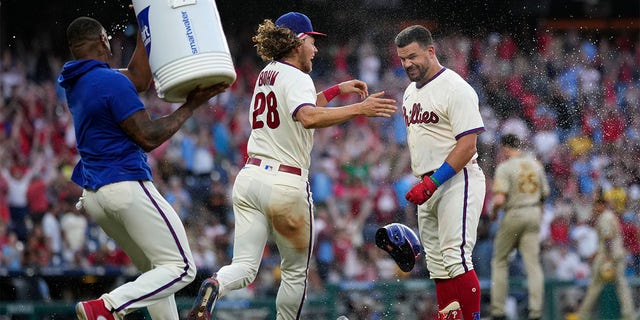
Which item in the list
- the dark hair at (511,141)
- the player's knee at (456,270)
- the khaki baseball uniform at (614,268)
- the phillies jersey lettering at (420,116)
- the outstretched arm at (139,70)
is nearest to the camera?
the outstretched arm at (139,70)

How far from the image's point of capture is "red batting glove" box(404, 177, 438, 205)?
25.2 feet

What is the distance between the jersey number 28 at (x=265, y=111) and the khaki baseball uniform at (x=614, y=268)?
288 inches

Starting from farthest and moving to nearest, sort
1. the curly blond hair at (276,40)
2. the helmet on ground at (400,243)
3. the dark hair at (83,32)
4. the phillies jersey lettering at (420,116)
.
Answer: the helmet on ground at (400,243) < the phillies jersey lettering at (420,116) < the curly blond hair at (276,40) < the dark hair at (83,32)

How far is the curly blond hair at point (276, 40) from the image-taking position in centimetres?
775

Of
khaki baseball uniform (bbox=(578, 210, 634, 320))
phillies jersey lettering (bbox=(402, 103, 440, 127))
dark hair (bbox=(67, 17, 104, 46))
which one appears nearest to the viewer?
dark hair (bbox=(67, 17, 104, 46))

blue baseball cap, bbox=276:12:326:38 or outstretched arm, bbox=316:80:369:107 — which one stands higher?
blue baseball cap, bbox=276:12:326:38

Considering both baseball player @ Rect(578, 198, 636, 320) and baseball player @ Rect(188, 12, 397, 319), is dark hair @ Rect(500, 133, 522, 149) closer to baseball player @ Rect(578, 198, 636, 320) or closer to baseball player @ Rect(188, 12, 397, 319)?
baseball player @ Rect(578, 198, 636, 320)

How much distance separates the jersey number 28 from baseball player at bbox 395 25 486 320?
1.06m

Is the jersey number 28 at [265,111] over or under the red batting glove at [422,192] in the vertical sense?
over

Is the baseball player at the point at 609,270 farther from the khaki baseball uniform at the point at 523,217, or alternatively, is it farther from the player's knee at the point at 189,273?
the player's knee at the point at 189,273

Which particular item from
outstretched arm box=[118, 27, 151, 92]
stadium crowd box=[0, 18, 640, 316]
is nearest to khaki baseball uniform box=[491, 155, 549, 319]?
stadium crowd box=[0, 18, 640, 316]

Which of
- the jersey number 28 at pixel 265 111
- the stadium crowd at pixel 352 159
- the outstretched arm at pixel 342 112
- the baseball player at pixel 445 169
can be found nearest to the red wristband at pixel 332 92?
the baseball player at pixel 445 169

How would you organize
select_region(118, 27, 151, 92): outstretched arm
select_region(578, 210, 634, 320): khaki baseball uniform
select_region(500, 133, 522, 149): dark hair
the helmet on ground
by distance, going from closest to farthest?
1. select_region(118, 27, 151, 92): outstretched arm
2. the helmet on ground
3. select_region(500, 133, 522, 149): dark hair
4. select_region(578, 210, 634, 320): khaki baseball uniform

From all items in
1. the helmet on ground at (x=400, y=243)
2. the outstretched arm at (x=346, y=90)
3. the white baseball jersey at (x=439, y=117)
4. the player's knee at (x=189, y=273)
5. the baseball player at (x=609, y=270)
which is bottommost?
the baseball player at (x=609, y=270)
